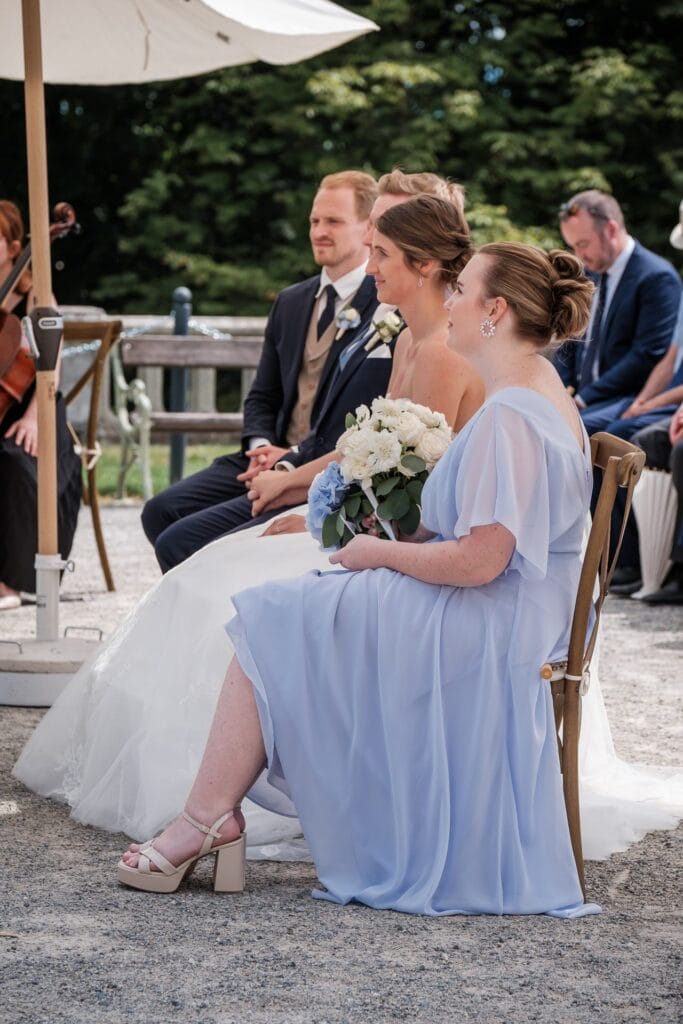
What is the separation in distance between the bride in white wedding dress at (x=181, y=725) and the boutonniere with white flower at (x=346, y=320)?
83cm

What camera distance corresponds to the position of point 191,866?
3.50m

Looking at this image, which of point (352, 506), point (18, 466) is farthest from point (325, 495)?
point (18, 466)

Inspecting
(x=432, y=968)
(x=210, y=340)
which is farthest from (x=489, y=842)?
(x=210, y=340)

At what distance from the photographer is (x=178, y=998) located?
2855 millimetres

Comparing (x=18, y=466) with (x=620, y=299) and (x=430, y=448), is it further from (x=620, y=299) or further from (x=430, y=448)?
(x=430, y=448)

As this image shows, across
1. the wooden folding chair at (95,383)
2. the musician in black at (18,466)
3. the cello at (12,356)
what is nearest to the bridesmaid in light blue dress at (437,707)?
the cello at (12,356)

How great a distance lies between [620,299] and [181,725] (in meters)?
5.11

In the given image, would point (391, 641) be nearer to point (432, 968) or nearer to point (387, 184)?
point (432, 968)

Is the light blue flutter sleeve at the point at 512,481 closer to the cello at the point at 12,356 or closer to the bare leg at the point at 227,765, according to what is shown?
the bare leg at the point at 227,765

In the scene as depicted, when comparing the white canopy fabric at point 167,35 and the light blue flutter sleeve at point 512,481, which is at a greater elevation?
the white canopy fabric at point 167,35

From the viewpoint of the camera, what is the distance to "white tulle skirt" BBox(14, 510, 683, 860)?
13.0ft

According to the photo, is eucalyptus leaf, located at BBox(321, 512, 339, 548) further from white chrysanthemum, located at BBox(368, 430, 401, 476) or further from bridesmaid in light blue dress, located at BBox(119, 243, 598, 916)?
bridesmaid in light blue dress, located at BBox(119, 243, 598, 916)

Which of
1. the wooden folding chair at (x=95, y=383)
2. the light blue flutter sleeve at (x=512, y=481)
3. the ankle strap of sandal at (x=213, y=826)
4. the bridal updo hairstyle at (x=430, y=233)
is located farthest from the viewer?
the wooden folding chair at (x=95, y=383)

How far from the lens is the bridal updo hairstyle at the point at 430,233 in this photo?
4.36 meters
